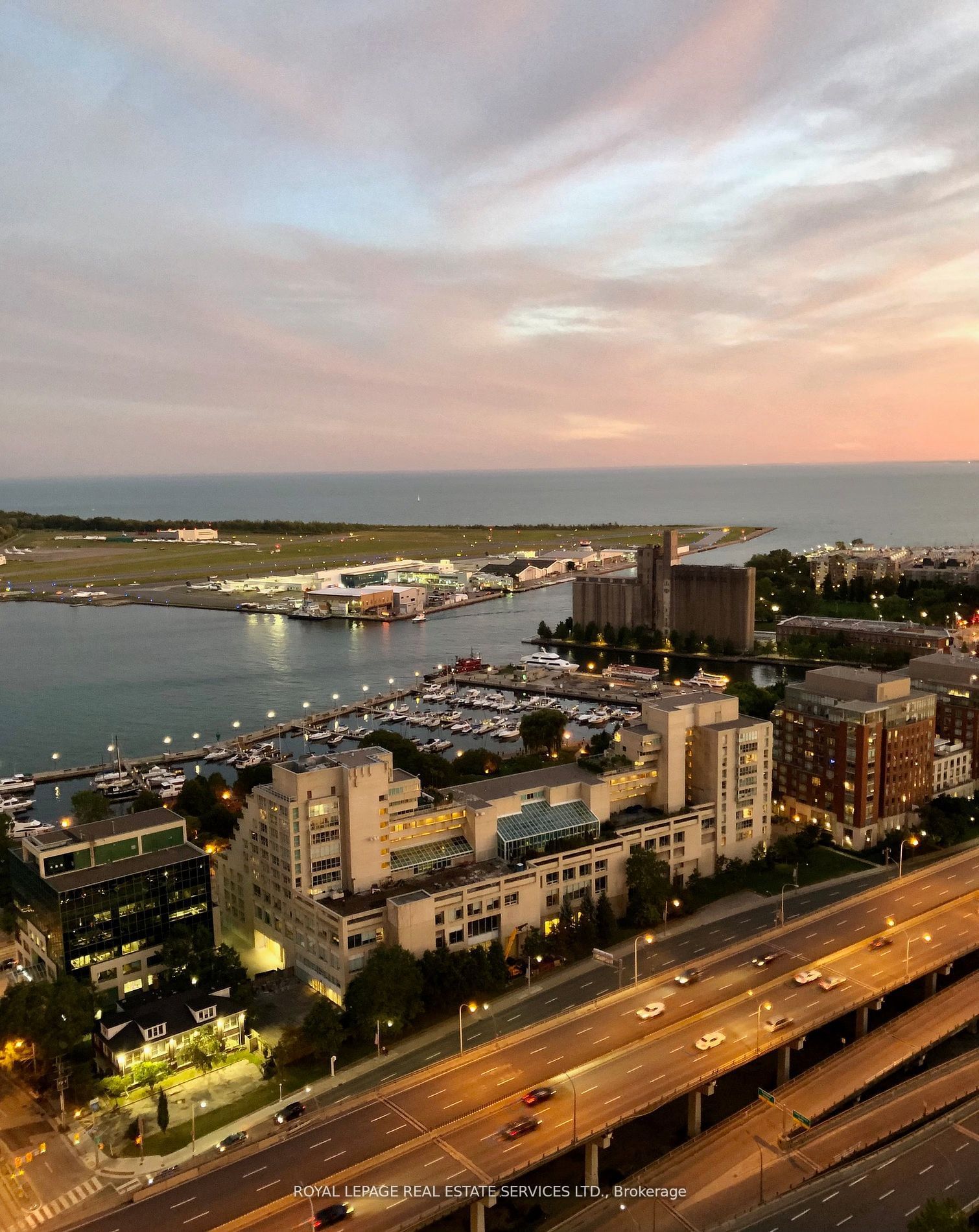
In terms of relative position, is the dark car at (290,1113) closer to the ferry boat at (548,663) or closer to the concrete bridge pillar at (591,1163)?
the concrete bridge pillar at (591,1163)

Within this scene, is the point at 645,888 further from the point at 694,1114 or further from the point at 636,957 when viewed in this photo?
the point at 694,1114

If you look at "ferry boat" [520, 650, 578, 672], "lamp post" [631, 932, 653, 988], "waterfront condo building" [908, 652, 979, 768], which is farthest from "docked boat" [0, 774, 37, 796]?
"waterfront condo building" [908, 652, 979, 768]

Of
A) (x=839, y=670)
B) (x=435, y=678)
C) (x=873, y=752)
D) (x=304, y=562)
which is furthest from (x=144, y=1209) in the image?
(x=304, y=562)

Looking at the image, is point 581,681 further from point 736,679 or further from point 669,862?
point 669,862

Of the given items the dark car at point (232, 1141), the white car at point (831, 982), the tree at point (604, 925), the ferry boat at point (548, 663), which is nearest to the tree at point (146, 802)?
the tree at point (604, 925)

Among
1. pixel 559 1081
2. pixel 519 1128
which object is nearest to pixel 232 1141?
pixel 519 1128

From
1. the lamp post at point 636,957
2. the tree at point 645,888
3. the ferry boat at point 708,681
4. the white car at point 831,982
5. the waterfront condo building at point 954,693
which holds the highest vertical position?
the waterfront condo building at point 954,693

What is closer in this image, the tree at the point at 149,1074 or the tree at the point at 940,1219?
the tree at the point at 940,1219
